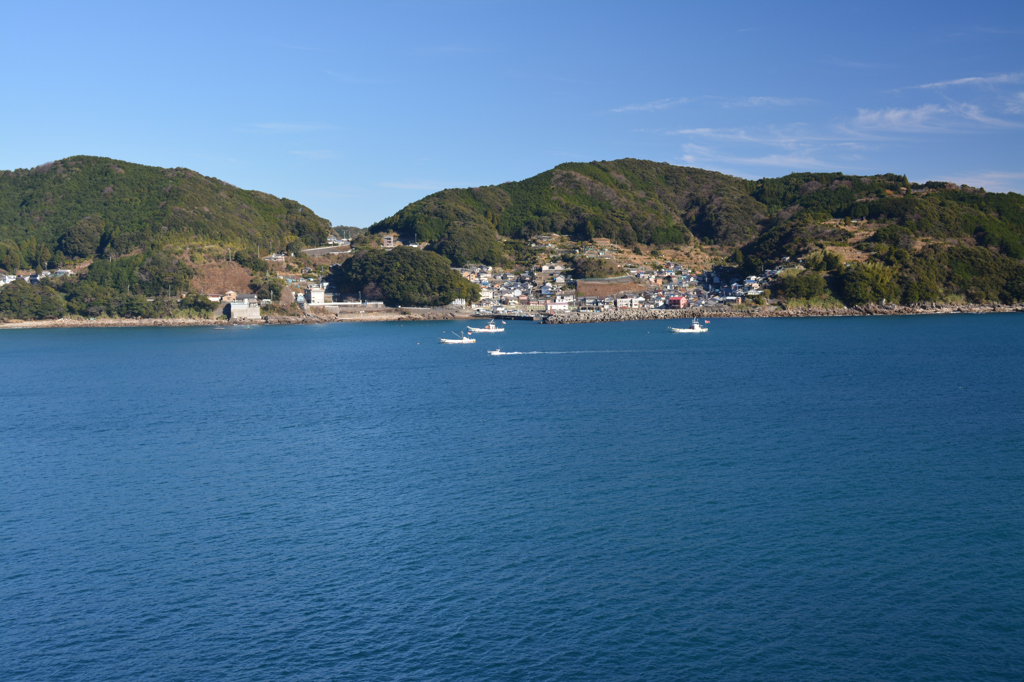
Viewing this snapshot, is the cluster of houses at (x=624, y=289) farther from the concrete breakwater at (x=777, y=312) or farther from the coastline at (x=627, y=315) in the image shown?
the coastline at (x=627, y=315)

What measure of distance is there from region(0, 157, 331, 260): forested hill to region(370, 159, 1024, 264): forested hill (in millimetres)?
20686

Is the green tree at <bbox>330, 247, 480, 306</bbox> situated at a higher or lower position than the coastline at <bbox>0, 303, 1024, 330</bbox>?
higher

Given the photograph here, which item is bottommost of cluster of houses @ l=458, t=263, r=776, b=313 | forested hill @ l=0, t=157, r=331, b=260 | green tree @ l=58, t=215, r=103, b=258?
cluster of houses @ l=458, t=263, r=776, b=313

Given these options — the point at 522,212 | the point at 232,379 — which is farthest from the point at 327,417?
the point at 522,212

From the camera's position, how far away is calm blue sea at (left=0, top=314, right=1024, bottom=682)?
1018cm

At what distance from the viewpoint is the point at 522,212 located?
13550 cm

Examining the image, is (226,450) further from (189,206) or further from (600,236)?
(600,236)

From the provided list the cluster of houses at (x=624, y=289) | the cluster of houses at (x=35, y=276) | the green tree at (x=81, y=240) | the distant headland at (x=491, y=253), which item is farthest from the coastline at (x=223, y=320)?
the green tree at (x=81, y=240)

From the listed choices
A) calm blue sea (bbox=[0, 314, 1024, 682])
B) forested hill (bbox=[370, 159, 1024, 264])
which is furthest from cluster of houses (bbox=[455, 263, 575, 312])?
calm blue sea (bbox=[0, 314, 1024, 682])

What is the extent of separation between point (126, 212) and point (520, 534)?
111m

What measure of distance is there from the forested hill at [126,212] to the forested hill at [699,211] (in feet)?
67.9

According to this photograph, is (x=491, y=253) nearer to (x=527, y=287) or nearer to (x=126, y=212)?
(x=527, y=287)

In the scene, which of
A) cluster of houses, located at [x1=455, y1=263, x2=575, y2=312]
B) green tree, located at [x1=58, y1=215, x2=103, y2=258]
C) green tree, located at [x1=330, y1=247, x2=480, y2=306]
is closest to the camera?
green tree, located at [x1=330, y1=247, x2=480, y2=306]

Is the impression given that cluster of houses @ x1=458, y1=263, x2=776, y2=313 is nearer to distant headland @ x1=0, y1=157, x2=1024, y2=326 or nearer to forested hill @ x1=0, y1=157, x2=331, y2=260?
distant headland @ x1=0, y1=157, x2=1024, y2=326
